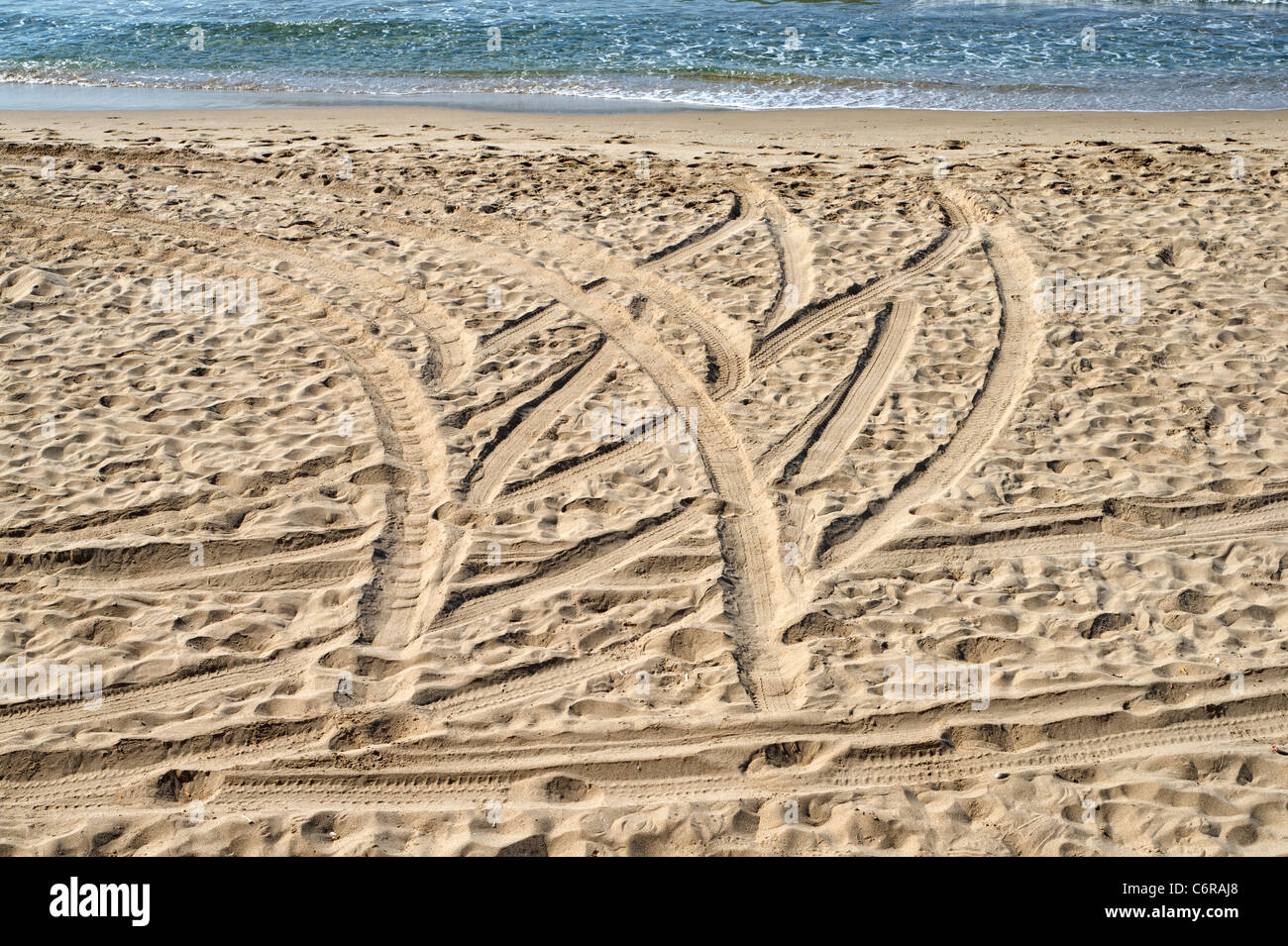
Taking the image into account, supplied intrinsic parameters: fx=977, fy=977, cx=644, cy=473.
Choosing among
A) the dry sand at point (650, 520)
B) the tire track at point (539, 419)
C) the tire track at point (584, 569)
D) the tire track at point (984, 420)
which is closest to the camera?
the dry sand at point (650, 520)

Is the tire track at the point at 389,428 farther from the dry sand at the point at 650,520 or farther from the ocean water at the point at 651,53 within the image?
the ocean water at the point at 651,53

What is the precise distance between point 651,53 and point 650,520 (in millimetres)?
14710

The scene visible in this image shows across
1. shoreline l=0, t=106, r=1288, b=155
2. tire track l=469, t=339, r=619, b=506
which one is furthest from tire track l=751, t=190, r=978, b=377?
shoreline l=0, t=106, r=1288, b=155

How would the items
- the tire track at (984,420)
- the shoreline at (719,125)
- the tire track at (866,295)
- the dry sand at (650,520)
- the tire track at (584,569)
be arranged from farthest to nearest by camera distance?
the shoreline at (719,125)
the tire track at (866,295)
the tire track at (984,420)
the tire track at (584,569)
the dry sand at (650,520)

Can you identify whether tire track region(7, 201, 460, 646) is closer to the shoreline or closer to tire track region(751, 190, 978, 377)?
tire track region(751, 190, 978, 377)

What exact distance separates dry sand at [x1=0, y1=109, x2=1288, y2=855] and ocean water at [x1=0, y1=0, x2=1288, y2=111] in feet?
20.8

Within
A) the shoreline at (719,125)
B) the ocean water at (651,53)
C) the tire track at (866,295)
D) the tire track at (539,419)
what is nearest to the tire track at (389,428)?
the tire track at (539,419)

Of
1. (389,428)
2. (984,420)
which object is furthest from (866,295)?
(389,428)

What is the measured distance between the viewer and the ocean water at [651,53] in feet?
51.1

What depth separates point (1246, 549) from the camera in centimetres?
524

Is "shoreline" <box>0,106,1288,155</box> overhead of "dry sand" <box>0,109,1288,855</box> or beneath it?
overhead

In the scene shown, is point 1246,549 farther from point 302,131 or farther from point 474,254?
point 302,131

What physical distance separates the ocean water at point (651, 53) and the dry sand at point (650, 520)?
634 centimetres

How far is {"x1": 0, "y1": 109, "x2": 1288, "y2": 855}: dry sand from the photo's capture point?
4031mm
